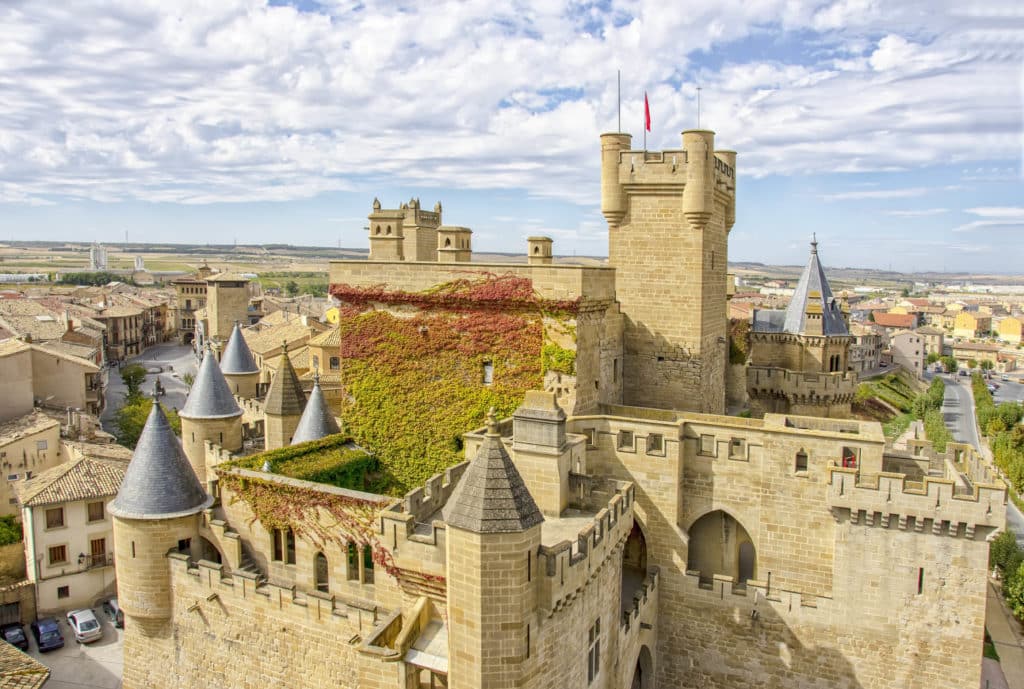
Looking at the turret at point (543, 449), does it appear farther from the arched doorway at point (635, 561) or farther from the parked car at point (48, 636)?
the parked car at point (48, 636)

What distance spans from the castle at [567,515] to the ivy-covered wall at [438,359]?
8 centimetres

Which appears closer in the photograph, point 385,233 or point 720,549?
point 720,549

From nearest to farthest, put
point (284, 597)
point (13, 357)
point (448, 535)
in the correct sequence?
point (448, 535), point (284, 597), point (13, 357)

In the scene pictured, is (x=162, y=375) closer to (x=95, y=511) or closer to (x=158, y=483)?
(x=95, y=511)

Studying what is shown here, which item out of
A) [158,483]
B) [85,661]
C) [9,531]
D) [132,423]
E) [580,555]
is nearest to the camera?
[580,555]

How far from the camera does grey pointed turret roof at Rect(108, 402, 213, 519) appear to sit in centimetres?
2102

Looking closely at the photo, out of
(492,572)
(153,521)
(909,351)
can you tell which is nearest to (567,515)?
(492,572)

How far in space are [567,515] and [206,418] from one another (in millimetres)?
15275

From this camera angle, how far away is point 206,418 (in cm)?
2764

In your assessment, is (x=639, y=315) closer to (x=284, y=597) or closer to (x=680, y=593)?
(x=680, y=593)

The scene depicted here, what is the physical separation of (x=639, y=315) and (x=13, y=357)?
3498 centimetres

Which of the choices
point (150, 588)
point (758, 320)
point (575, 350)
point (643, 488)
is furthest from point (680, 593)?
point (758, 320)

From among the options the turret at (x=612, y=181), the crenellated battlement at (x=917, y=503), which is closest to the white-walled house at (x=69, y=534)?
the turret at (x=612, y=181)

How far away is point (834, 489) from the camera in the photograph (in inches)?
762
